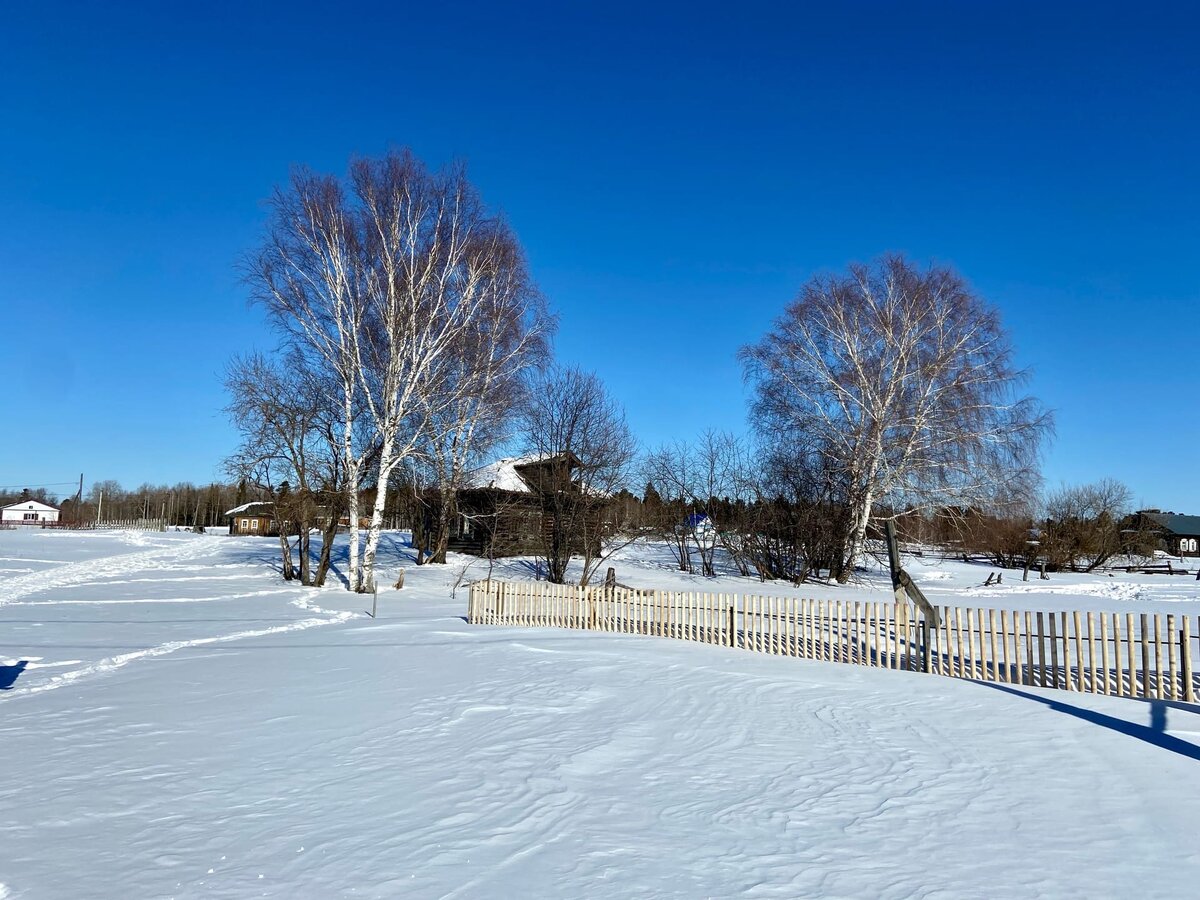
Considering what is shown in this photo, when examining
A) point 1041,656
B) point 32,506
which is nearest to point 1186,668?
point 1041,656

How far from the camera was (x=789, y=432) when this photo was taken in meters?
30.4

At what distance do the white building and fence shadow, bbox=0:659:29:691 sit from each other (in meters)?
136

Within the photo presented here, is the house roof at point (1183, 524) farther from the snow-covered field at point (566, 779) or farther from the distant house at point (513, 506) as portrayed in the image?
the snow-covered field at point (566, 779)

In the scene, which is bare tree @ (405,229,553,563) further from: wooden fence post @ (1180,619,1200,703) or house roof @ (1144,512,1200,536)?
house roof @ (1144,512,1200,536)

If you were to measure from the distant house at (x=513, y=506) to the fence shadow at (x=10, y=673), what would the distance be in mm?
15665

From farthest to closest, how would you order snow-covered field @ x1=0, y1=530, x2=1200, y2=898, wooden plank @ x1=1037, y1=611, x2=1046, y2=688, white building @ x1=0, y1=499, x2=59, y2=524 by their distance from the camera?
white building @ x1=0, y1=499, x2=59, y2=524 → wooden plank @ x1=1037, y1=611, x2=1046, y2=688 → snow-covered field @ x1=0, y1=530, x2=1200, y2=898

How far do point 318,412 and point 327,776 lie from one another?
799 inches

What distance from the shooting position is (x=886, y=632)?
1247cm

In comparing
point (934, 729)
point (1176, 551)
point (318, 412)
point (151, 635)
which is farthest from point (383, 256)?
point (1176, 551)

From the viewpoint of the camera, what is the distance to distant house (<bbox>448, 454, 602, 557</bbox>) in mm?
26625

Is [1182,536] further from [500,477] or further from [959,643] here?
[959,643]

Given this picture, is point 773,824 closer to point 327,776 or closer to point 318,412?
point 327,776

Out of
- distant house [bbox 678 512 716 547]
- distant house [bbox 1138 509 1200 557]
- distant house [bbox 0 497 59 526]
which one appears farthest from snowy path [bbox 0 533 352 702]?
Result: distant house [bbox 0 497 59 526]

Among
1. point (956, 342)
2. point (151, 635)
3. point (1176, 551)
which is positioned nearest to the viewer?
point (151, 635)
